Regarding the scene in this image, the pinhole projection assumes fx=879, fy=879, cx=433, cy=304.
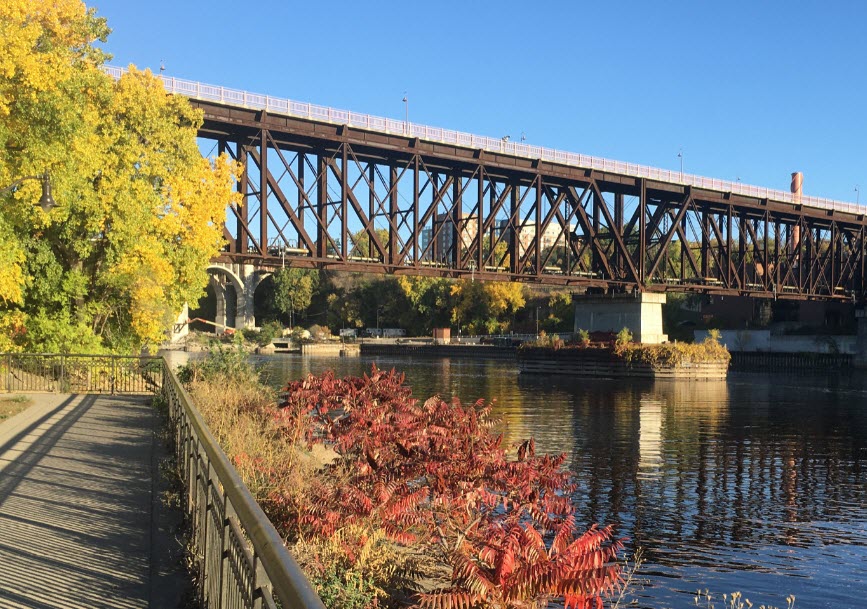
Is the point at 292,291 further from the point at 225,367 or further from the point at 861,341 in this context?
the point at 225,367

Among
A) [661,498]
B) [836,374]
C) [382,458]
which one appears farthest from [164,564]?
[836,374]

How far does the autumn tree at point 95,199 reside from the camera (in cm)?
2634

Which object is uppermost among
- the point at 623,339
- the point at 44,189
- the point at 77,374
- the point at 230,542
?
the point at 44,189

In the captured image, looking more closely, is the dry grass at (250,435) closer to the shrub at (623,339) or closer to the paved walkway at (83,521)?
the paved walkway at (83,521)

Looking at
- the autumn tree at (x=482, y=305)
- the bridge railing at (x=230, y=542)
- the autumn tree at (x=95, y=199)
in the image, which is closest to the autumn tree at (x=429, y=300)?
the autumn tree at (x=482, y=305)

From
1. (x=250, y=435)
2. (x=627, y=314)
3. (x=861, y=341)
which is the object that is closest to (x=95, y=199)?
(x=250, y=435)

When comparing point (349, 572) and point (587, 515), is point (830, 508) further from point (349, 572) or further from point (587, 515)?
point (349, 572)

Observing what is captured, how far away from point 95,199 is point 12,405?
11466 mm

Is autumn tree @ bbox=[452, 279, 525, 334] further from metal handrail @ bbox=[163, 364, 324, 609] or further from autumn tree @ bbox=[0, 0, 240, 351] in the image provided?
metal handrail @ bbox=[163, 364, 324, 609]

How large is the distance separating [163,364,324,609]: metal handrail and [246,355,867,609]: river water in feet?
26.2

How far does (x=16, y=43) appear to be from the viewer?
82.5ft

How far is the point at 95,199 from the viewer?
107ft

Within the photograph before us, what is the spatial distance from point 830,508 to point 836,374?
74.9 m

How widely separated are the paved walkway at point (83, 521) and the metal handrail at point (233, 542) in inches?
23.5
